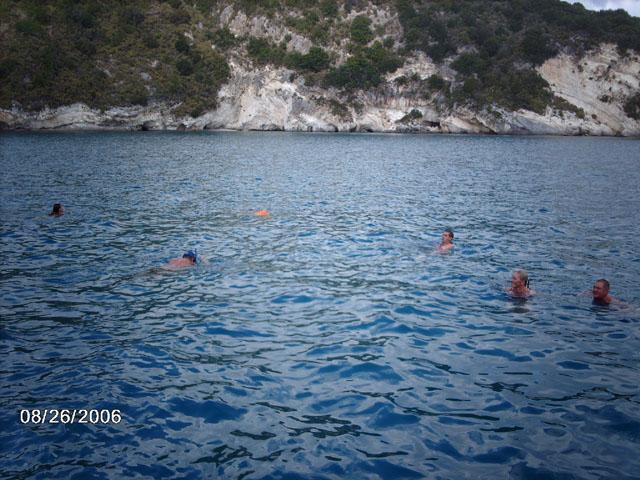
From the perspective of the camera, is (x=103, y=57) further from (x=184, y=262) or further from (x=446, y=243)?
(x=446, y=243)

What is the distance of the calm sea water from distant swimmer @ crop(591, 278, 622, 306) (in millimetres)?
301

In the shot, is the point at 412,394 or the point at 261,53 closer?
the point at 412,394

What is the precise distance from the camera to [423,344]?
959 cm

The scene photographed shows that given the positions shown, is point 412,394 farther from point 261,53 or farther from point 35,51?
point 261,53

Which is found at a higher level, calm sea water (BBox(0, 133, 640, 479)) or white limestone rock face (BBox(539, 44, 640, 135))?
white limestone rock face (BBox(539, 44, 640, 135))

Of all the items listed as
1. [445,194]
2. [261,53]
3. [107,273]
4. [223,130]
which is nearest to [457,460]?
[107,273]

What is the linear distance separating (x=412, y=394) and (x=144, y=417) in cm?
382

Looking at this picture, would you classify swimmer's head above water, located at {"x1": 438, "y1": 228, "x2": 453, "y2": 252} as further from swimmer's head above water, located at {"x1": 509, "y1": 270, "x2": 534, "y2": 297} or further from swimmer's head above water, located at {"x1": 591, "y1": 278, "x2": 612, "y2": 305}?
swimmer's head above water, located at {"x1": 591, "y1": 278, "x2": 612, "y2": 305}

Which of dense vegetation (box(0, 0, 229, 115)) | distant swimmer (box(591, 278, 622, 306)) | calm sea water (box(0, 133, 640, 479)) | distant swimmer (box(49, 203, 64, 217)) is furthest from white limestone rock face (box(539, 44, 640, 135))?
distant swimmer (box(49, 203, 64, 217))

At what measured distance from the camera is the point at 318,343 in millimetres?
9523
